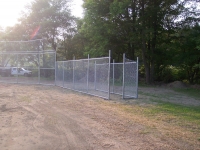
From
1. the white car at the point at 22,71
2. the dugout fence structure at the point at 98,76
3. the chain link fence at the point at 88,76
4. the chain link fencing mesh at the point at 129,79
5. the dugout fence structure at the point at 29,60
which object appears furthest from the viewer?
the white car at the point at 22,71

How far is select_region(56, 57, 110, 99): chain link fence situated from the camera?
1348 cm

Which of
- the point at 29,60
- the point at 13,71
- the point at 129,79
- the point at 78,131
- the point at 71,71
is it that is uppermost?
the point at 29,60

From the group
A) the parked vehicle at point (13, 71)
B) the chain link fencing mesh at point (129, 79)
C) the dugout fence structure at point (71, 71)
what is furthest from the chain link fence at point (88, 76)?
the parked vehicle at point (13, 71)

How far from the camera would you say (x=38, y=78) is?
21.9 metres

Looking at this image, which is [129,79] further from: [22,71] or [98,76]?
[22,71]

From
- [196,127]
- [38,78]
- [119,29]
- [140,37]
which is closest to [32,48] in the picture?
[38,78]

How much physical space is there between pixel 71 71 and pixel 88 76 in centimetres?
309

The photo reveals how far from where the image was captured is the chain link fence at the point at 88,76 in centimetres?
1348

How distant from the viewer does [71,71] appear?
1764 cm

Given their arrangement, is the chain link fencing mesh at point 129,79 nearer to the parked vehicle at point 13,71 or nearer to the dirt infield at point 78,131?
the dirt infield at point 78,131

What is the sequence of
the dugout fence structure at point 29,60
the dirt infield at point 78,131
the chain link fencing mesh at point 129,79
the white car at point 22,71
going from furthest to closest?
the white car at point 22,71 < the dugout fence structure at point 29,60 < the chain link fencing mesh at point 129,79 < the dirt infield at point 78,131

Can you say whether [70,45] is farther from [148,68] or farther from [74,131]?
[74,131]

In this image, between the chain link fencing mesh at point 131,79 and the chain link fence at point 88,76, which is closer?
the chain link fencing mesh at point 131,79

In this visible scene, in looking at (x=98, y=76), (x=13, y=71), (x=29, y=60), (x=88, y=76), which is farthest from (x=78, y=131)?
(x=13, y=71)
